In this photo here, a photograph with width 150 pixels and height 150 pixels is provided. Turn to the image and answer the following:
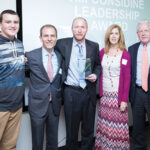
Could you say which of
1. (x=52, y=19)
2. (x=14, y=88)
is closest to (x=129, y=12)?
(x=52, y=19)

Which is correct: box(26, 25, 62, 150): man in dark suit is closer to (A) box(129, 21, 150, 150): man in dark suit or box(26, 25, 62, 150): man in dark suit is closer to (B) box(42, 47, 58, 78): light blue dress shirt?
(B) box(42, 47, 58, 78): light blue dress shirt

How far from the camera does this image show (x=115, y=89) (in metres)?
2.20

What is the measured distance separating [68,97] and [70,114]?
20 centimetres

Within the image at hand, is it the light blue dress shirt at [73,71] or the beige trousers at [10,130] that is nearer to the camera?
the beige trousers at [10,130]

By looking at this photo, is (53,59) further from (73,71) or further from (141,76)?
(141,76)

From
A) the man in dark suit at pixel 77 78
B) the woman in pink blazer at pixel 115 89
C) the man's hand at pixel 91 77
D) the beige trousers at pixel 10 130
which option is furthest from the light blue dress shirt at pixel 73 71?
the beige trousers at pixel 10 130

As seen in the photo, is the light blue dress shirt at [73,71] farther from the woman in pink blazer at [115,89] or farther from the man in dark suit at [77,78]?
the woman in pink blazer at [115,89]

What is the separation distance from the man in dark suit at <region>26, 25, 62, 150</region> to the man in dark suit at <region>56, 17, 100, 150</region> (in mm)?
143

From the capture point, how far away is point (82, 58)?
2113 mm

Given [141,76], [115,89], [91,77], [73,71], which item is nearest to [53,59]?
[73,71]

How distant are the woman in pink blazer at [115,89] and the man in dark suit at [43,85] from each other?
1.97ft

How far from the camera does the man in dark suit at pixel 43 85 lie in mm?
1898

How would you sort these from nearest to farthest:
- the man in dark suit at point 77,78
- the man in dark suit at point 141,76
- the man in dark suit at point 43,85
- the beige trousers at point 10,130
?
the beige trousers at point 10,130 → the man in dark suit at point 43,85 → the man in dark suit at point 77,78 → the man in dark suit at point 141,76

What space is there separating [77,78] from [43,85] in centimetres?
40
